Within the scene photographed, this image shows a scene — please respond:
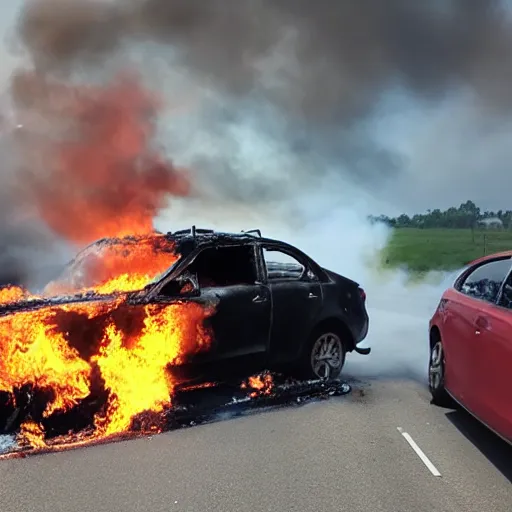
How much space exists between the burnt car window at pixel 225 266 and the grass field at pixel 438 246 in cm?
1102

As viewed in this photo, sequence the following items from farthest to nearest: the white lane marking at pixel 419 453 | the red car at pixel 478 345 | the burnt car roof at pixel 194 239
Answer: the burnt car roof at pixel 194 239 < the white lane marking at pixel 419 453 < the red car at pixel 478 345

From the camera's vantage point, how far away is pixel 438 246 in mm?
19266

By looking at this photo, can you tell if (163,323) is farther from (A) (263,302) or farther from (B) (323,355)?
(B) (323,355)

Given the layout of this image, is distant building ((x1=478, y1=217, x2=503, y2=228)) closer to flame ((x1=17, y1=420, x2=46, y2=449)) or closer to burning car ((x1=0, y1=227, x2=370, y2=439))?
burning car ((x1=0, y1=227, x2=370, y2=439))

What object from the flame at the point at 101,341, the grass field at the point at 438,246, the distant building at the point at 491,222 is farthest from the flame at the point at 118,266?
the distant building at the point at 491,222

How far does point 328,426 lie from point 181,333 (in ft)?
5.24

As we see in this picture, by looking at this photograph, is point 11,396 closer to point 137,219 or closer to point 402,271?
point 137,219

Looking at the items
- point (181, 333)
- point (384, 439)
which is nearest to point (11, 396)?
point (181, 333)

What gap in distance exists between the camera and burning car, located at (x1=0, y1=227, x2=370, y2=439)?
15.9 feet

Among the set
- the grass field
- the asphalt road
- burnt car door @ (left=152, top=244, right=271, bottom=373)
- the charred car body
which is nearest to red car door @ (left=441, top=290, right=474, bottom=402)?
the asphalt road

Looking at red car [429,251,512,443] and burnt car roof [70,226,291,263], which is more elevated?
burnt car roof [70,226,291,263]

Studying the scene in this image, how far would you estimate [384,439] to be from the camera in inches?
193

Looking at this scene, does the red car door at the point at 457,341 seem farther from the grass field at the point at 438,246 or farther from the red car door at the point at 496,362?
the grass field at the point at 438,246

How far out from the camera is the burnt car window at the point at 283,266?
6.40m
